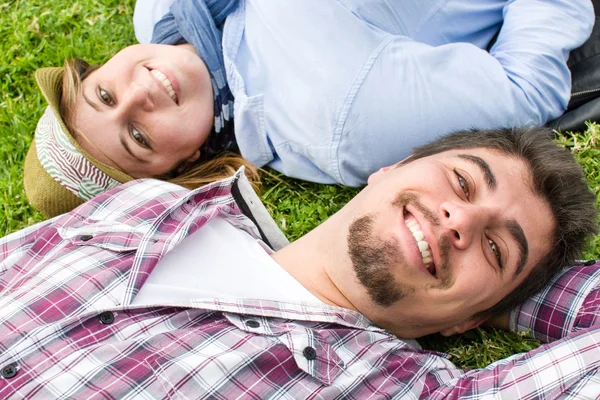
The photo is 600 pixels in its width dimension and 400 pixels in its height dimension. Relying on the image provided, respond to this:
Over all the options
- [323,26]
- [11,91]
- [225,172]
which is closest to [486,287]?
[323,26]

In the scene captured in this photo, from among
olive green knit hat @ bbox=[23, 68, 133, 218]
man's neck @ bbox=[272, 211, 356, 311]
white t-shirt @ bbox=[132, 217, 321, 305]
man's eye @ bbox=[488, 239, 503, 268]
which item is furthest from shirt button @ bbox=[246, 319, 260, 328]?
olive green knit hat @ bbox=[23, 68, 133, 218]

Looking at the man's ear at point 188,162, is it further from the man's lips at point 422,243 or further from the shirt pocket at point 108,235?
the man's lips at point 422,243

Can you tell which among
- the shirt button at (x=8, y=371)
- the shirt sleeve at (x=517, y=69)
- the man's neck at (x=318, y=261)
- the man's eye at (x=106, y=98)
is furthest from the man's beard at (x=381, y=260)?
the man's eye at (x=106, y=98)

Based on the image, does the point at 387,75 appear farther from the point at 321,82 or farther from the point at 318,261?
the point at 318,261

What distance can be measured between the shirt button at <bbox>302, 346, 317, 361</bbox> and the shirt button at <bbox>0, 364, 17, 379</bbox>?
1107 mm

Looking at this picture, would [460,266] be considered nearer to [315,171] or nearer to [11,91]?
[315,171]

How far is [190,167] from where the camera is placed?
Result: 3.92 m

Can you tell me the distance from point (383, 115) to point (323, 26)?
0.57 meters

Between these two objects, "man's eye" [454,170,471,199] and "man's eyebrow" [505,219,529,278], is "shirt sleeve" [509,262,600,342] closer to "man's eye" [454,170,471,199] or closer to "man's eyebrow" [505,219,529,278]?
"man's eyebrow" [505,219,529,278]

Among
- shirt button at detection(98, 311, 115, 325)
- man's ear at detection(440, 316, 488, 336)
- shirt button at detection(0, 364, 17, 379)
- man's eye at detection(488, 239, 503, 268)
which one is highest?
shirt button at detection(98, 311, 115, 325)

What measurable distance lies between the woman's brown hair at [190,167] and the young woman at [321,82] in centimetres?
4

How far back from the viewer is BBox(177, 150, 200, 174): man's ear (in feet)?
12.6

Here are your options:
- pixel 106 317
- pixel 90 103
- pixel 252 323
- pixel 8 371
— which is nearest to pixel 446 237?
pixel 252 323

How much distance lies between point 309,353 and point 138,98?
180cm
